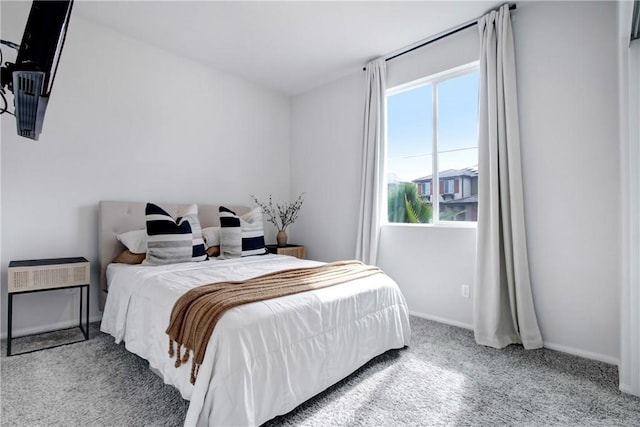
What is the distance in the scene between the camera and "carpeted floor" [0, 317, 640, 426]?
1640 mm

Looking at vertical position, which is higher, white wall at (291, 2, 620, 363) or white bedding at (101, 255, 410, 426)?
white wall at (291, 2, 620, 363)

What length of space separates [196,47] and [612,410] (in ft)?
14.2

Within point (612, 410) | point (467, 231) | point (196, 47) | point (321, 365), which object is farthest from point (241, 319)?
point (196, 47)

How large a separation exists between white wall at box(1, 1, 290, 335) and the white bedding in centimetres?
67

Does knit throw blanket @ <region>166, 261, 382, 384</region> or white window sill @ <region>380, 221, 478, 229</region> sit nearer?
knit throw blanket @ <region>166, 261, 382, 384</region>

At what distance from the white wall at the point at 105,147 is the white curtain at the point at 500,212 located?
280 centimetres

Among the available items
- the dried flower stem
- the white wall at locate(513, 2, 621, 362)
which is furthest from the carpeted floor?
the dried flower stem

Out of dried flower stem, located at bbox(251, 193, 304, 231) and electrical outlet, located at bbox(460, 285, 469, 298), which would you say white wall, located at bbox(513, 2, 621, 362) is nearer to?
electrical outlet, located at bbox(460, 285, 469, 298)

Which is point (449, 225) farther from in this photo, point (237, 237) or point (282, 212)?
point (282, 212)

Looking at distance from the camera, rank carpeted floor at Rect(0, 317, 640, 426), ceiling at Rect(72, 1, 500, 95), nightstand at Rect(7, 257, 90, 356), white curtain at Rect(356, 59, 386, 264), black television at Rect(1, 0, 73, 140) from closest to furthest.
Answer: black television at Rect(1, 0, 73, 140) → carpeted floor at Rect(0, 317, 640, 426) → nightstand at Rect(7, 257, 90, 356) → ceiling at Rect(72, 1, 500, 95) → white curtain at Rect(356, 59, 386, 264)

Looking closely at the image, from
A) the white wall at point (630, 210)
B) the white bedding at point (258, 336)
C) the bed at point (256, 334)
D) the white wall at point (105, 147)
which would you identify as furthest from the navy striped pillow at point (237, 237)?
the white wall at point (630, 210)

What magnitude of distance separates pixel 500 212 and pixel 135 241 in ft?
10.3

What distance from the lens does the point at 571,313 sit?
245cm

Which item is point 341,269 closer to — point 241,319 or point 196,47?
point 241,319
